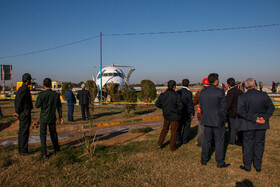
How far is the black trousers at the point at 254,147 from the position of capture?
4152mm

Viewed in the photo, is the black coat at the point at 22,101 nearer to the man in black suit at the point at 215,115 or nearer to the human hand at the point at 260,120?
the man in black suit at the point at 215,115

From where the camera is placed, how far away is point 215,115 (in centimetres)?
432

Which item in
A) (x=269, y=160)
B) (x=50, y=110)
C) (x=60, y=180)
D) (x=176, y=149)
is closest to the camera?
(x=60, y=180)

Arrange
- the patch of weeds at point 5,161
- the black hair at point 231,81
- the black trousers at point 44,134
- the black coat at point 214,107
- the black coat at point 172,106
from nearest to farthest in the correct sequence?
1. the black coat at point 214,107
2. the patch of weeds at point 5,161
3. the black trousers at point 44,134
4. the black coat at point 172,106
5. the black hair at point 231,81

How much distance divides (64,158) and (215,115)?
3499 millimetres

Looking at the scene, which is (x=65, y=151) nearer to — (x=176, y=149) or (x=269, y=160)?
(x=176, y=149)

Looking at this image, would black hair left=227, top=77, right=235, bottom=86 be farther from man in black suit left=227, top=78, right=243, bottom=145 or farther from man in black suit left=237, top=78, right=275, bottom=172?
man in black suit left=237, top=78, right=275, bottom=172

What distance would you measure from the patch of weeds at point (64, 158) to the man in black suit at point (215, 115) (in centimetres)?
294

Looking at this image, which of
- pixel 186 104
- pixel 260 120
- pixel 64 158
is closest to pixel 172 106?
pixel 186 104

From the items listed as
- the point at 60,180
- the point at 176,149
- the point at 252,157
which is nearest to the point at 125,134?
the point at 176,149

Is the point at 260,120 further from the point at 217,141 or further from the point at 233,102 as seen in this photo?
the point at 233,102

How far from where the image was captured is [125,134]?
7.79m

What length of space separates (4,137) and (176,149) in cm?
622

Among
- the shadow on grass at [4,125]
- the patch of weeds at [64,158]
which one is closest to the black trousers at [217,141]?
the patch of weeds at [64,158]
